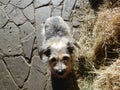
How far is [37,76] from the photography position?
9.54 meters

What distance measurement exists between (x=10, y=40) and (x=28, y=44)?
58 cm

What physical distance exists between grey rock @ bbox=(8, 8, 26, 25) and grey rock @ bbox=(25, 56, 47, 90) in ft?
4.23

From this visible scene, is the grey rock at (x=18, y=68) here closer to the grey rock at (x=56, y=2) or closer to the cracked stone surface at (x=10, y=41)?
the cracked stone surface at (x=10, y=41)

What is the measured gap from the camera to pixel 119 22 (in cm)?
883

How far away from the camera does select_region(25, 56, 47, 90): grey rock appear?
372 inches

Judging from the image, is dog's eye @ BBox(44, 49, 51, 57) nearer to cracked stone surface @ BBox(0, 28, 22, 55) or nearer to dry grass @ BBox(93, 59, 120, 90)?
dry grass @ BBox(93, 59, 120, 90)

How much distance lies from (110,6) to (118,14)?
56cm

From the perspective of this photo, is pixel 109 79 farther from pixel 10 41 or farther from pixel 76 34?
pixel 10 41

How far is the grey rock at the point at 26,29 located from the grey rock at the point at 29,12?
16 centimetres

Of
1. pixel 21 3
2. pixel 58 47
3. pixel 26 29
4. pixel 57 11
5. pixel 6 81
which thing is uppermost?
pixel 21 3

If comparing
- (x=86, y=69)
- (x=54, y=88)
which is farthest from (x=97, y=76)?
(x=54, y=88)

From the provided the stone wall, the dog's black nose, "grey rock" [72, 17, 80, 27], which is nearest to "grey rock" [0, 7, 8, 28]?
the stone wall

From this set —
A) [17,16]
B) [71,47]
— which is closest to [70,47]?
[71,47]

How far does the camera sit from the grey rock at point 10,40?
10.0m
